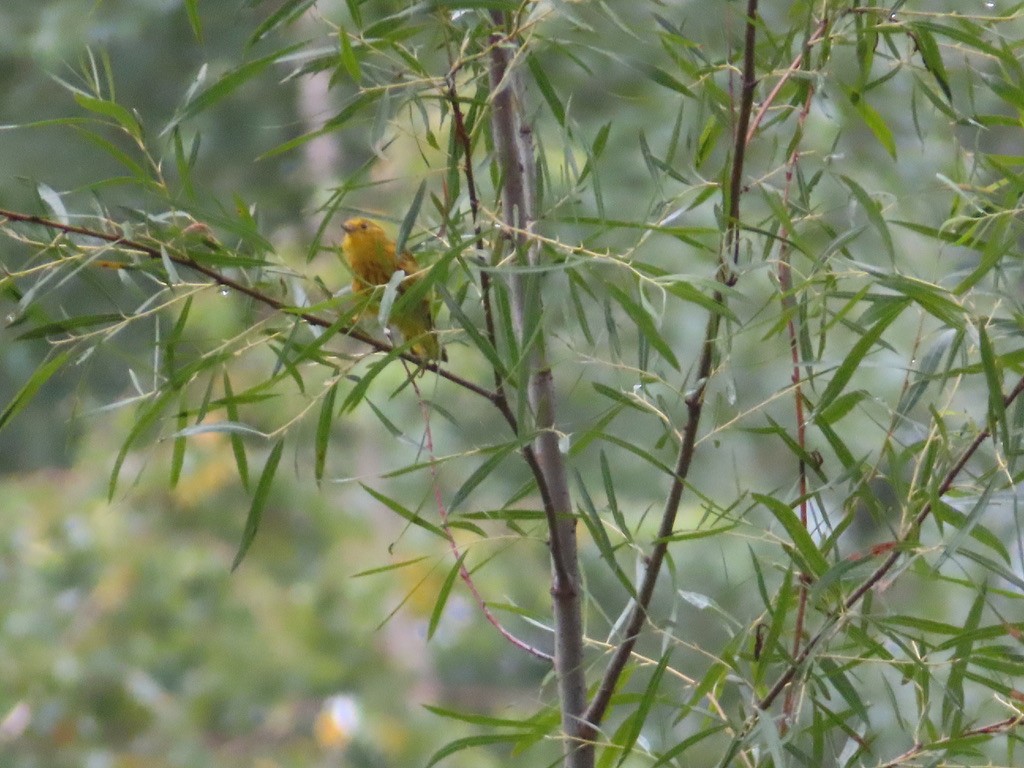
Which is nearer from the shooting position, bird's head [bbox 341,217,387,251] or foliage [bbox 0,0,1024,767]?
foliage [bbox 0,0,1024,767]

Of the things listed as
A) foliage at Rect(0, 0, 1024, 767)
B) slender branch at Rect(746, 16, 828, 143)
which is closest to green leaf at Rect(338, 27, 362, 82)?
foliage at Rect(0, 0, 1024, 767)

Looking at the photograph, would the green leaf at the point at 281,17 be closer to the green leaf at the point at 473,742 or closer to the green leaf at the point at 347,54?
the green leaf at the point at 347,54

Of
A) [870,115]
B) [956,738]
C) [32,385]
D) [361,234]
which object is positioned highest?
[870,115]

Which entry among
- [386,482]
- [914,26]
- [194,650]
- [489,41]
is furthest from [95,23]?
[914,26]

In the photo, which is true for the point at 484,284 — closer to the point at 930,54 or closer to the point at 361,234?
the point at 930,54

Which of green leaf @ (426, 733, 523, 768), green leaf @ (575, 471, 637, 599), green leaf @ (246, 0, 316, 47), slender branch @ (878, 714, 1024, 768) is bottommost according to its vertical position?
green leaf @ (426, 733, 523, 768)

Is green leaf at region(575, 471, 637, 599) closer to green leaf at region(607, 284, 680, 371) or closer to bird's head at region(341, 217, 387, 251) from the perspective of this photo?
green leaf at region(607, 284, 680, 371)

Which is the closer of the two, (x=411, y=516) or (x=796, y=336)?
(x=411, y=516)

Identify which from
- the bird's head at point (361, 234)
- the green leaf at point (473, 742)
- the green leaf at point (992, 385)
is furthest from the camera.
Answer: the bird's head at point (361, 234)

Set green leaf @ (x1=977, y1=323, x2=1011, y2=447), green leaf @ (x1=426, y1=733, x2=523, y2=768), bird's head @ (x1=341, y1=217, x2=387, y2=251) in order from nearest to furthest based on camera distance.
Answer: green leaf @ (x1=977, y1=323, x2=1011, y2=447) → green leaf @ (x1=426, y1=733, x2=523, y2=768) → bird's head @ (x1=341, y1=217, x2=387, y2=251)

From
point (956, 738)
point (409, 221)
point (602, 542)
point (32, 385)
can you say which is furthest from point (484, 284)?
point (956, 738)

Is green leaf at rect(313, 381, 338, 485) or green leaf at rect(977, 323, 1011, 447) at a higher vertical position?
green leaf at rect(977, 323, 1011, 447)

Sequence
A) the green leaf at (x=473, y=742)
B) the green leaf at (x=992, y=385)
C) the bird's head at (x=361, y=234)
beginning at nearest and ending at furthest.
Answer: the green leaf at (x=992, y=385)
the green leaf at (x=473, y=742)
the bird's head at (x=361, y=234)

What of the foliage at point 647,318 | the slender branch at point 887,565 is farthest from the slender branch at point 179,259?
the slender branch at point 887,565
